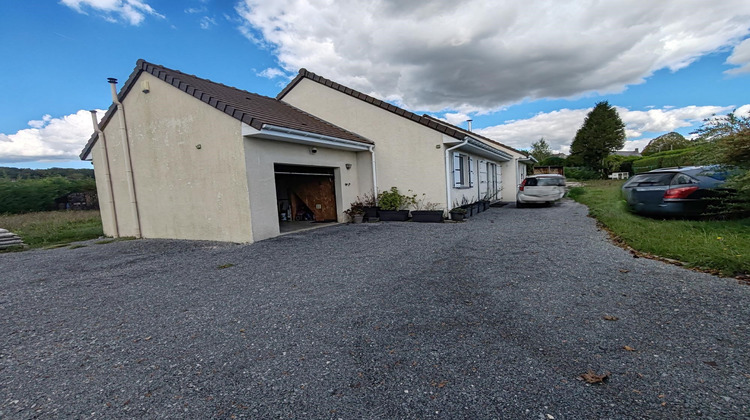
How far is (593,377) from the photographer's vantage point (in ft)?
6.51

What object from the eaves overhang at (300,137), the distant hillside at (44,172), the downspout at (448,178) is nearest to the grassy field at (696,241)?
the downspout at (448,178)

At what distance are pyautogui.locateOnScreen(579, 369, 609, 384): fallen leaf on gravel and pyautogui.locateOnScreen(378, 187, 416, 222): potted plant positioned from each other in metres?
8.01

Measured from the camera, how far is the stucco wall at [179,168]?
7.15m

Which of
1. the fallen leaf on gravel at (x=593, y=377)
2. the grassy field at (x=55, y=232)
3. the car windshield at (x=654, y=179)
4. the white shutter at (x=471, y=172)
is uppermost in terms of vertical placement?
the white shutter at (x=471, y=172)

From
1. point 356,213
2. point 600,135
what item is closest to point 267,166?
point 356,213

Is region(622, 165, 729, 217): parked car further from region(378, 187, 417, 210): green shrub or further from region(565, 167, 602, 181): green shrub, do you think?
region(565, 167, 602, 181): green shrub

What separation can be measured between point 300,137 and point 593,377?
7326 millimetres

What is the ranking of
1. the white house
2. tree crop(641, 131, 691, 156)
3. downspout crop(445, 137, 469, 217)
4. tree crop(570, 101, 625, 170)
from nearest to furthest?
the white house, downspout crop(445, 137, 469, 217), tree crop(570, 101, 625, 170), tree crop(641, 131, 691, 156)

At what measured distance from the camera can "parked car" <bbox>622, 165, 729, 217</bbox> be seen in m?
6.55

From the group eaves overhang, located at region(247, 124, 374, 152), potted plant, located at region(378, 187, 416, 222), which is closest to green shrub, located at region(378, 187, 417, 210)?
potted plant, located at region(378, 187, 416, 222)

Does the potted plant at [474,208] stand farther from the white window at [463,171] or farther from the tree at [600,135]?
the tree at [600,135]

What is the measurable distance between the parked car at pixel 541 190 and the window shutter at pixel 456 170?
3.74 meters

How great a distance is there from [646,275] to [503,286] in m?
1.81

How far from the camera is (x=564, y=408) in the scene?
1735 mm
